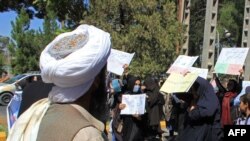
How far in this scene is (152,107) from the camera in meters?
11.3

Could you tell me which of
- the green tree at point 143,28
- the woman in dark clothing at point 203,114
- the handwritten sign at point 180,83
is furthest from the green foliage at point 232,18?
the woman in dark clothing at point 203,114

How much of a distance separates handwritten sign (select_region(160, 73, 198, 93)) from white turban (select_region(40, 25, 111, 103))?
13.6 ft

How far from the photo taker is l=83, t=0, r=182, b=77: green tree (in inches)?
672

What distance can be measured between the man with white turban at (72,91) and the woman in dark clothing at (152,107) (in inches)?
356

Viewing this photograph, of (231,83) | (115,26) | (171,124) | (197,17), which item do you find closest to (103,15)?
(115,26)

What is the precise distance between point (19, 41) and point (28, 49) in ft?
2.24

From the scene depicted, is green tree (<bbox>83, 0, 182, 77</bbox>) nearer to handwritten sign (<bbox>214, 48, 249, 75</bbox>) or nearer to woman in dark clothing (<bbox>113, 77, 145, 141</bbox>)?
woman in dark clothing (<bbox>113, 77, 145, 141</bbox>)

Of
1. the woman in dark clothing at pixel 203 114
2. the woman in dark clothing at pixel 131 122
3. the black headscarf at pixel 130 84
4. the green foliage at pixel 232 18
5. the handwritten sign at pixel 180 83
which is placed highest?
the handwritten sign at pixel 180 83

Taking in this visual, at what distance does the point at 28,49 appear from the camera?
30172 mm

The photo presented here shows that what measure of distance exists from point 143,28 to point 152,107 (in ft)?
20.9

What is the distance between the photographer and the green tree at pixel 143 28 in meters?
17.1

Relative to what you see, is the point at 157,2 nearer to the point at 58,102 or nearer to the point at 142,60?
the point at 142,60

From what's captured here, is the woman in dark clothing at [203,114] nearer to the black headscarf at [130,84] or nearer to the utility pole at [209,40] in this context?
the black headscarf at [130,84]

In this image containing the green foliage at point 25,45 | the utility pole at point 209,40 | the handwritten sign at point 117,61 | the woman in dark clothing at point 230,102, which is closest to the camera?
the handwritten sign at point 117,61
